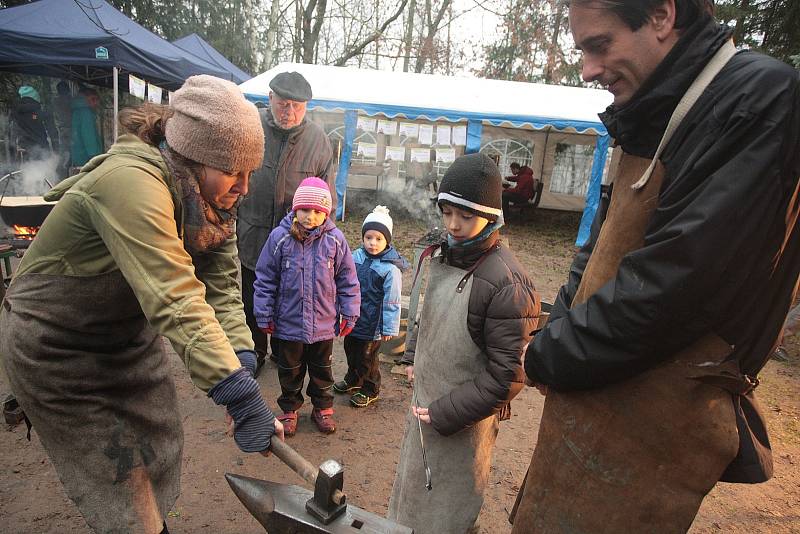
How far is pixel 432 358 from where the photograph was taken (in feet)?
7.18

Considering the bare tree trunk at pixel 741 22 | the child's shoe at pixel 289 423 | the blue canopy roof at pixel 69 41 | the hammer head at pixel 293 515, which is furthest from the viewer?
the bare tree trunk at pixel 741 22

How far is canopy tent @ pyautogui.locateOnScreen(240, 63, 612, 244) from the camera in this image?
34.7 feet

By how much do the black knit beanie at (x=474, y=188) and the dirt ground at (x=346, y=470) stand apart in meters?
1.89

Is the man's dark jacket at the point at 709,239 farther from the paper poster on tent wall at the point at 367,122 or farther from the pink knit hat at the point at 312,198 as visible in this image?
the paper poster on tent wall at the point at 367,122

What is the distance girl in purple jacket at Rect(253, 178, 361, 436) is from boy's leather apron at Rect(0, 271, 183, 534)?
146 centimetres

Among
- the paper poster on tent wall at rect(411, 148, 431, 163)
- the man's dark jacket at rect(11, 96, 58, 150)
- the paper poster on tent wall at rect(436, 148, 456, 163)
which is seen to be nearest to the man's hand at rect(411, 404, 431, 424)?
the paper poster on tent wall at rect(436, 148, 456, 163)

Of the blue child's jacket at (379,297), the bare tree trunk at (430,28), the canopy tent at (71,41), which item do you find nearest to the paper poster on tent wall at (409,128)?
the canopy tent at (71,41)

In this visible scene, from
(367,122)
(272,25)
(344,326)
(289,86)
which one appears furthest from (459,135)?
(272,25)

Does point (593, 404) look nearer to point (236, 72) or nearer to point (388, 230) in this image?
point (388, 230)

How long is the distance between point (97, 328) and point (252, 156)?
81cm

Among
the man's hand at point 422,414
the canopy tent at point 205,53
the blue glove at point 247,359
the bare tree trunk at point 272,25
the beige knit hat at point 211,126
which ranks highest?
the bare tree trunk at point 272,25

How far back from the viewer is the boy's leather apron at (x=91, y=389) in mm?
1666

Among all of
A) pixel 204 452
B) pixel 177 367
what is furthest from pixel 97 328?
pixel 177 367

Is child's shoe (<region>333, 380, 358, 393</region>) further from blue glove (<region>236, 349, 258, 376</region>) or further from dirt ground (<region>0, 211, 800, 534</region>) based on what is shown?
blue glove (<region>236, 349, 258, 376</region>)
